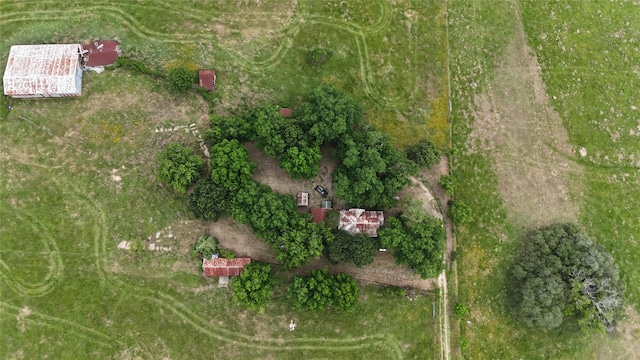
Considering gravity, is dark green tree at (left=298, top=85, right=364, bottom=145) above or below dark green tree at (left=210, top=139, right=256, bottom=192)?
above

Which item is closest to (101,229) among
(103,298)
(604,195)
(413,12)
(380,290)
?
(103,298)

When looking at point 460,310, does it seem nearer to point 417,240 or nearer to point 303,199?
point 417,240

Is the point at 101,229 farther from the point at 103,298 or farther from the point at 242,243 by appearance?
the point at 242,243

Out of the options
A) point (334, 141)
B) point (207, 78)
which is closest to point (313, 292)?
point (334, 141)

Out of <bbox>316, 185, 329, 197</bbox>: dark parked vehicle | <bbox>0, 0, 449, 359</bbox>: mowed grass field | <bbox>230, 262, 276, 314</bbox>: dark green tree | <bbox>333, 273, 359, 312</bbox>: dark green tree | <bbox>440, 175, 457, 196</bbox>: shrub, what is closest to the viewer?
<bbox>230, 262, 276, 314</bbox>: dark green tree

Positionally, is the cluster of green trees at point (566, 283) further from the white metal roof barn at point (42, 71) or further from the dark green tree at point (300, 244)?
the white metal roof barn at point (42, 71)

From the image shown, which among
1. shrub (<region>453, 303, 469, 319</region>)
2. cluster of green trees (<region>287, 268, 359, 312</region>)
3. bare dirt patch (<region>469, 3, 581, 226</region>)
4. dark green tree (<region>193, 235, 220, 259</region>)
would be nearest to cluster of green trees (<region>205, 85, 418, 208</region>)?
cluster of green trees (<region>287, 268, 359, 312</region>)

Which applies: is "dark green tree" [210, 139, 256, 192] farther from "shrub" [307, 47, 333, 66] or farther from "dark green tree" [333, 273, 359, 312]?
"shrub" [307, 47, 333, 66]
